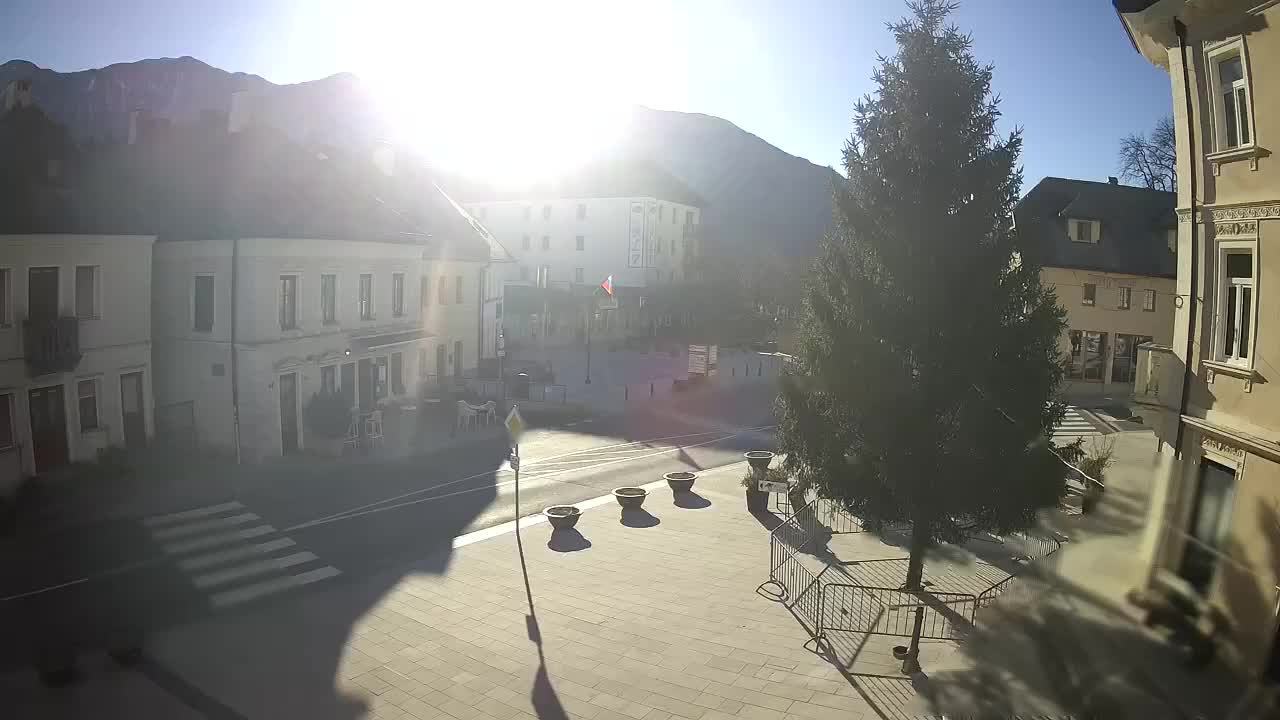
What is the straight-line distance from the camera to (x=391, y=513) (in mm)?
17734

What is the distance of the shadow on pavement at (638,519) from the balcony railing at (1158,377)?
10454 millimetres

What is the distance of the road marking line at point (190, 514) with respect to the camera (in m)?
16.5

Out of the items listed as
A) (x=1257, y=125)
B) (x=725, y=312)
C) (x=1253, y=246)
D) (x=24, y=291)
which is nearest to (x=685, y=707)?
(x=1253, y=246)

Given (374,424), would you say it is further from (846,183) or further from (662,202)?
(662,202)

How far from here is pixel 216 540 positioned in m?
15.4

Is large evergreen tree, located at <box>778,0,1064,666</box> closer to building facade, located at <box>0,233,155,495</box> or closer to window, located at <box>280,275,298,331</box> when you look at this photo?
building facade, located at <box>0,233,155,495</box>

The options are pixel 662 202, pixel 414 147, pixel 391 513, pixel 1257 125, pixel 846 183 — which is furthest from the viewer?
pixel 414 147

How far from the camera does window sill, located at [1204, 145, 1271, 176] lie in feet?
21.7

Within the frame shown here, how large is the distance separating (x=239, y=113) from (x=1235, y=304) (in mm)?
27924

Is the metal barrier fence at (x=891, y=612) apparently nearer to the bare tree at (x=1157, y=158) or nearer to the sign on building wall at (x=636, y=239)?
the bare tree at (x=1157, y=158)

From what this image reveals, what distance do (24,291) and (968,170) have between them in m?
18.5

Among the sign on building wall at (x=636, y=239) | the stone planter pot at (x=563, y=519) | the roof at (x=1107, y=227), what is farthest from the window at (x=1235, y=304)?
the sign on building wall at (x=636, y=239)

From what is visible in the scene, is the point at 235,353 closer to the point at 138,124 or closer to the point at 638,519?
the point at 138,124

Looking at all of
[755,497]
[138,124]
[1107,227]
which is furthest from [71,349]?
[1107,227]
